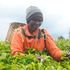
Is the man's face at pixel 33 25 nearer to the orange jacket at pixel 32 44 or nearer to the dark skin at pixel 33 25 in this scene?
the dark skin at pixel 33 25

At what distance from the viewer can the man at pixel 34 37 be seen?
8.34 metres

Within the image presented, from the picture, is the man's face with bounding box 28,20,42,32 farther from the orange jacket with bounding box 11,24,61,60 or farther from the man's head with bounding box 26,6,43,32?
the orange jacket with bounding box 11,24,61,60

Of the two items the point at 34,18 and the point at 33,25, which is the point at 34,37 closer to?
the point at 33,25

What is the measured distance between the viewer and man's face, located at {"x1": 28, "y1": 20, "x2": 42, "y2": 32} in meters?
8.27

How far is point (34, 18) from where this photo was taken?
8.39 m

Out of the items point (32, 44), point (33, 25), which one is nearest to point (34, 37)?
point (32, 44)

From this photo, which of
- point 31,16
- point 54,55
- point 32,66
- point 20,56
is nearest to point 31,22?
point 31,16

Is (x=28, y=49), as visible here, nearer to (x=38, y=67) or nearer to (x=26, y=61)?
(x=26, y=61)

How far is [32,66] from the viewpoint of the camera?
592 centimetres

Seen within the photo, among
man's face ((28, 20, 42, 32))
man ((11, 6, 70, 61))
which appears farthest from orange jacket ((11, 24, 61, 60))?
man's face ((28, 20, 42, 32))

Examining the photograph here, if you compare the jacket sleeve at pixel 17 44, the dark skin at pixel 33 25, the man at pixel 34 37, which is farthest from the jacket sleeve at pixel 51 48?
the jacket sleeve at pixel 17 44

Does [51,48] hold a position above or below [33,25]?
below

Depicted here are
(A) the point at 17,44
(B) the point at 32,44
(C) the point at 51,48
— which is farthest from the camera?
(C) the point at 51,48

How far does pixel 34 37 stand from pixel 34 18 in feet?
1.41
